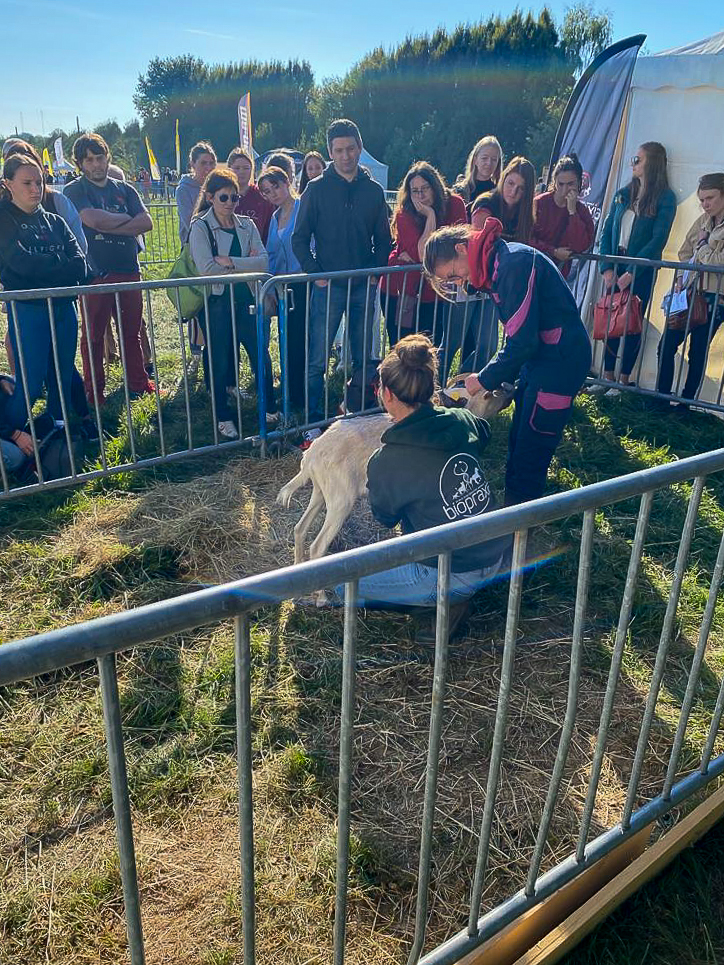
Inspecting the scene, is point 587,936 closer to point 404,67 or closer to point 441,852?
point 441,852

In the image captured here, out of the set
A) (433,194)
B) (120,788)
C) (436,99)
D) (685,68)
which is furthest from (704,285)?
(436,99)

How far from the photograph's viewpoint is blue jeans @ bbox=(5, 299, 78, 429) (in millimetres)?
5367

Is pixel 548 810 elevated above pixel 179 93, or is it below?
below

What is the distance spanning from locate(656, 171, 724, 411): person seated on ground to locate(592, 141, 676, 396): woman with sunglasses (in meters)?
0.37

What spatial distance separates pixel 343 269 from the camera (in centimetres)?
648

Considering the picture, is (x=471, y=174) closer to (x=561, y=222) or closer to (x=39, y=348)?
(x=561, y=222)

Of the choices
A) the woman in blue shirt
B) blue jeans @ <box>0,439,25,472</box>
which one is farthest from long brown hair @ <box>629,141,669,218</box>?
blue jeans @ <box>0,439,25,472</box>

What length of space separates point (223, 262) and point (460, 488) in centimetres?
355

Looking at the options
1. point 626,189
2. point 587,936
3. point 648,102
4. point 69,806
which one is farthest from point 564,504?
point 648,102

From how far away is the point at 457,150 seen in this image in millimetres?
53469

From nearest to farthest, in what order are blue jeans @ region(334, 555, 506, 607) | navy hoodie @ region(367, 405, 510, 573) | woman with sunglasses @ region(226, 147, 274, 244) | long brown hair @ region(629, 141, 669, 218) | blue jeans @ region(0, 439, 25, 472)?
navy hoodie @ region(367, 405, 510, 573) < blue jeans @ region(334, 555, 506, 607) < blue jeans @ region(0, 439, 25, 472) < long brown hair @ region(629, 141, 669, 218) < woman with sunglasses @ region(226, 147, 274, 244)

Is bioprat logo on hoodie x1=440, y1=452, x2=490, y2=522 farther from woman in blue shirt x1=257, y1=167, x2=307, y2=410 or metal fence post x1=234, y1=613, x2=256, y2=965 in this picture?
woman in blue shirt x1=257, y1=167, x2=307, y2=410

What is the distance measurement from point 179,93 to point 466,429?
354ft

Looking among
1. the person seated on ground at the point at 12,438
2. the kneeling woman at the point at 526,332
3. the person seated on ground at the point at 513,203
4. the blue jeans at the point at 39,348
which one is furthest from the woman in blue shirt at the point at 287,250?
the kneeling woman at the point at 526,332
